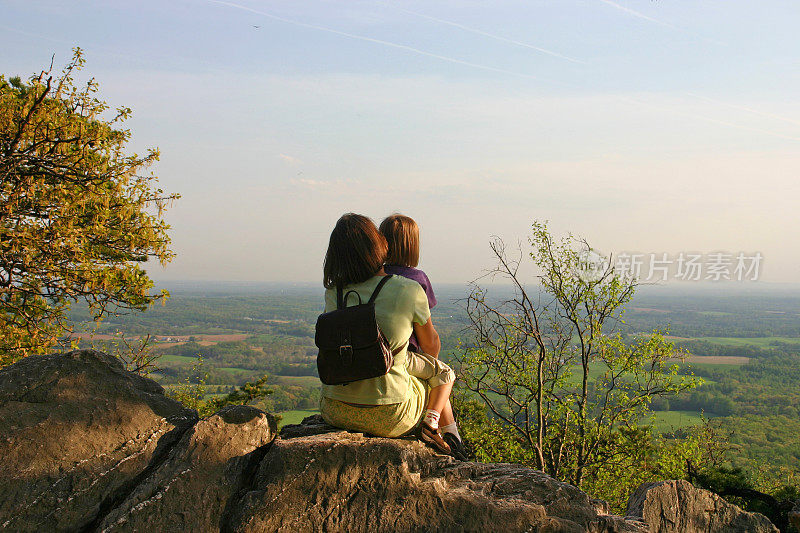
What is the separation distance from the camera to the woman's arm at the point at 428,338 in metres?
5.07

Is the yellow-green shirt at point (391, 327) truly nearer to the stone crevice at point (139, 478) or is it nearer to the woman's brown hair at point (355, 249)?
the woman's brown hair at point (355, 249)

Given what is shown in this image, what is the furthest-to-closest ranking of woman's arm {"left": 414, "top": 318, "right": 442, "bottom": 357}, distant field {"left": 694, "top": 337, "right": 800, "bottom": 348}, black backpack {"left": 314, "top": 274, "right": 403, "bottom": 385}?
distant field {"left": 694, "top": 337, "right": 800, "bottom": 348} < woman's arm {"left": 414, "top": 318, "right": 442, "bottom": 357} < black backpack {"left": 314, "top": 274, "right": 403, "bottom": 385}

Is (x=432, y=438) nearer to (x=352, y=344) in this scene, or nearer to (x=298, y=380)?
(x=352, y=344)

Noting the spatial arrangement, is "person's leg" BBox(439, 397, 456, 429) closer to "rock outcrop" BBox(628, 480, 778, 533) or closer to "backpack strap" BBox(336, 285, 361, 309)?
"backpack strap" BBox(336, 285, 361, 309)

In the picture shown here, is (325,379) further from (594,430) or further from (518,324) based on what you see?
(594,430)

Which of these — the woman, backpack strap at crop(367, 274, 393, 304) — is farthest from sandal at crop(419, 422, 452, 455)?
backpack strap at crop(367, 274, 393, 304)

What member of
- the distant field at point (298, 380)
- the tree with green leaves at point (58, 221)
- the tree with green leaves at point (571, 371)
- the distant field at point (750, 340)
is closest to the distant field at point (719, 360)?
the distant field at point (750, 340)

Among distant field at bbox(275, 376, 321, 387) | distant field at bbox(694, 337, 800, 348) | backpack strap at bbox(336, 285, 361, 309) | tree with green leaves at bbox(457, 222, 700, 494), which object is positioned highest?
backpack strap at bbox(336, 285, 361, 309)

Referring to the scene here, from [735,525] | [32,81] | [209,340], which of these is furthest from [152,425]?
[209,340]

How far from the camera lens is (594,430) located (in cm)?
1470

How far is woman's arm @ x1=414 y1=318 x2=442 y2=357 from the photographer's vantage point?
5070 millimetres

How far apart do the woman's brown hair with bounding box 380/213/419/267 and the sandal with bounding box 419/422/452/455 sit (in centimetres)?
165

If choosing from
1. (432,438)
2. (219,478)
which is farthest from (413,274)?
(219,478)

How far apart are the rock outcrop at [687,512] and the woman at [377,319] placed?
2175mm
